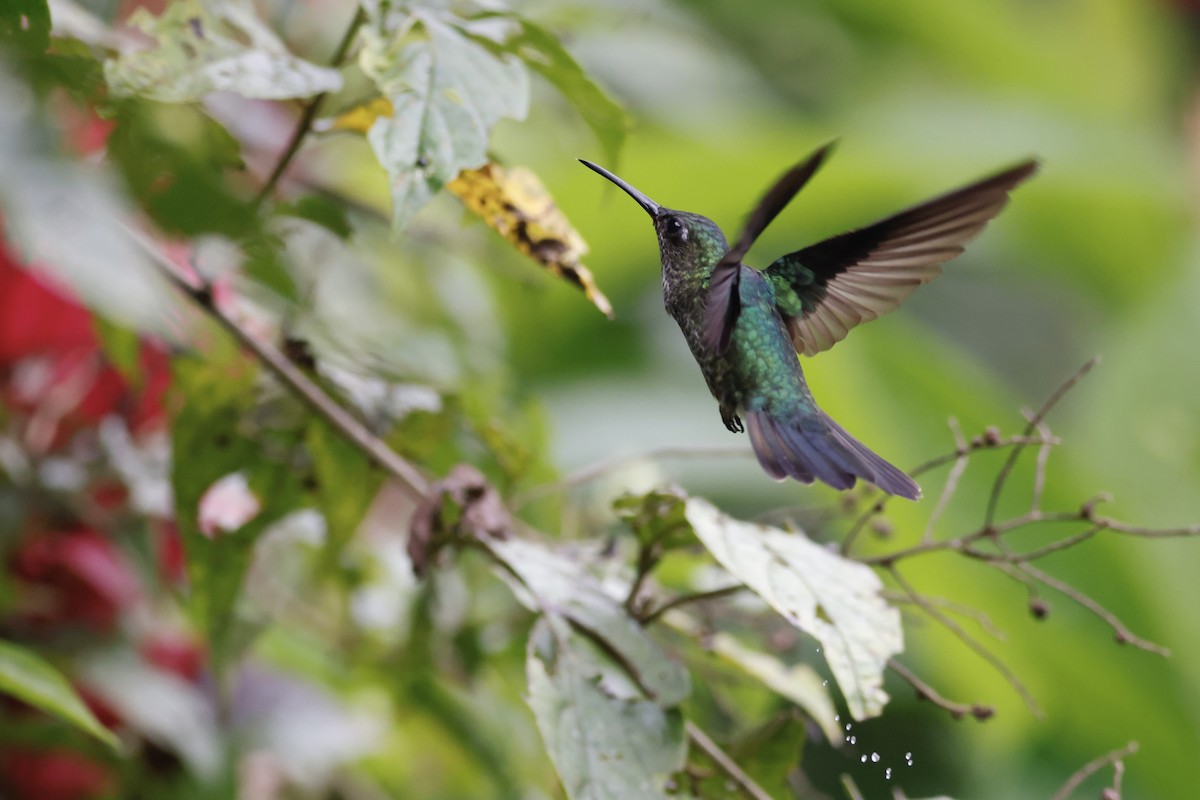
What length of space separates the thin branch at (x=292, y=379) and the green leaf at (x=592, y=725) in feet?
0.39

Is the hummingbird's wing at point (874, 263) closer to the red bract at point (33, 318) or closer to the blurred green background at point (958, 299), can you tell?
the blurred green background at point (958, 299)

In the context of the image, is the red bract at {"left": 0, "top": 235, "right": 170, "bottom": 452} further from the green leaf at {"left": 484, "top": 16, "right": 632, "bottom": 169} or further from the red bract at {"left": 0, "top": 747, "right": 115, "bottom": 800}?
the green leaf at {"left": 484, "top": 16, "right": 632, "bottom": 169}

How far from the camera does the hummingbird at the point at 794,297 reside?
1.66 feet

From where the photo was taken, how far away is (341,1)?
1614 millimetres

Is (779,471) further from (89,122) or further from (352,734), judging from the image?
(89,122)

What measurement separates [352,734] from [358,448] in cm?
31

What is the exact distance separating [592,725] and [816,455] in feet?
0.48

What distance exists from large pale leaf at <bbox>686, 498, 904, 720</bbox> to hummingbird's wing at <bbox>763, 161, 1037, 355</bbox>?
14 cm

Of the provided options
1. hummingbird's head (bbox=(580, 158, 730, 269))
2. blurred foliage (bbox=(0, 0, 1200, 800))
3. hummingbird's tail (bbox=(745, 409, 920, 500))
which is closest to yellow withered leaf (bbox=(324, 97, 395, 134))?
blurred foliage (bbox=(0, 0, 1200, 800))

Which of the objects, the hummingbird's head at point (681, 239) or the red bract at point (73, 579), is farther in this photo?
the red bract at point (73, 579)

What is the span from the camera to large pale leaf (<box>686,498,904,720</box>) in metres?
0.52

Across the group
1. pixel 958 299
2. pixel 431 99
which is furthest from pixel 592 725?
→ pixel 958 299

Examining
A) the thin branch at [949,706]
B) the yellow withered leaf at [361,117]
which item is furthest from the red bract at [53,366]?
the thin branch at [949,706]

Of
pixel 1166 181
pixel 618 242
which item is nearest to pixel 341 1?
pixel 618 242
